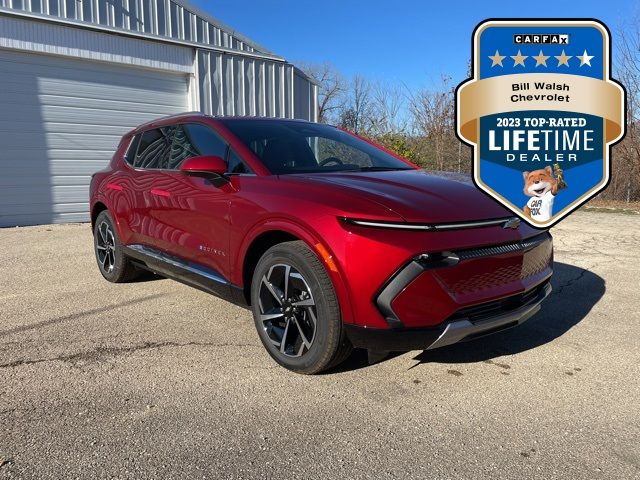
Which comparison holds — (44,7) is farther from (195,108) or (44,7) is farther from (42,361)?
(42,361)

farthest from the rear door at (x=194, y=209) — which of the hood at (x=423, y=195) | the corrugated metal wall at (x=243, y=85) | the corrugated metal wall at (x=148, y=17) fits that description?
the corrugated metal wall at (x=243, y=85)

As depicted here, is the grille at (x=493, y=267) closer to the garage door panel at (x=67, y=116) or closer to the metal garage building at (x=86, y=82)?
the metal garage building at (x=86, y=82)

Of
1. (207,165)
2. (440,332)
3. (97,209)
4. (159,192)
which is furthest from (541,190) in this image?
(97,209)

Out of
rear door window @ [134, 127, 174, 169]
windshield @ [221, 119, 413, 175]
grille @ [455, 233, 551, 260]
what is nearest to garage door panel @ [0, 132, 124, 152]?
rear door window @ [134, 127, 174, 169]

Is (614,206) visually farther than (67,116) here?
Yes

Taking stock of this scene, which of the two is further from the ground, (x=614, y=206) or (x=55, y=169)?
(x=55, y=169)

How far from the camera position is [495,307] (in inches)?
115

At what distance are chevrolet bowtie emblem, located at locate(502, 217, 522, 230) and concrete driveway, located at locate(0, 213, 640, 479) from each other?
35.6 inches

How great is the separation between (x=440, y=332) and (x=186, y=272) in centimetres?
208

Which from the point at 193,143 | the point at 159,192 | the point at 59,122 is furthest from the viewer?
the point at 59,122

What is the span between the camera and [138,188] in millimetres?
4609

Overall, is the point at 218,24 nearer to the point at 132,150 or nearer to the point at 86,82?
the point at 86,82

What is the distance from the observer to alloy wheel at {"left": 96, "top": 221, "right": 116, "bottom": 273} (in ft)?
17.2

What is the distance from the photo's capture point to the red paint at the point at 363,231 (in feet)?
8.63
